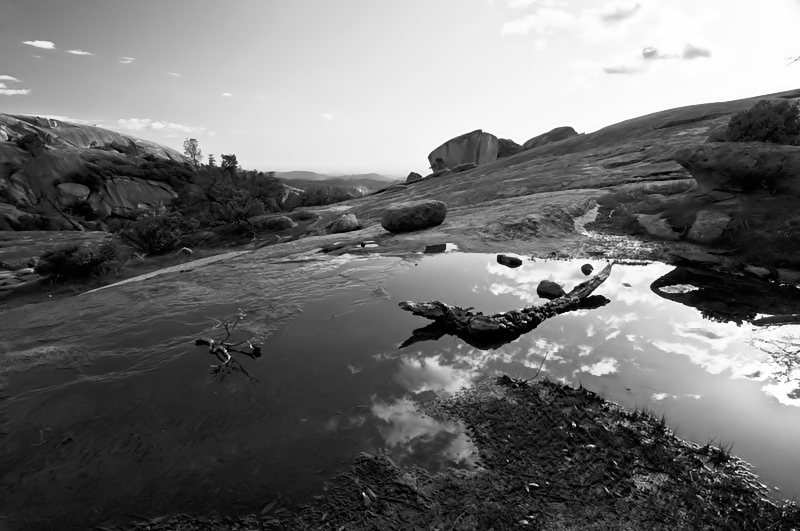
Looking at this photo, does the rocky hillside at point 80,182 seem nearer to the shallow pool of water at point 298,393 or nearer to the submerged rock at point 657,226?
the shallow pool of water at point 298,393

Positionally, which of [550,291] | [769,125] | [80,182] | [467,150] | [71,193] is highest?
[467,150]

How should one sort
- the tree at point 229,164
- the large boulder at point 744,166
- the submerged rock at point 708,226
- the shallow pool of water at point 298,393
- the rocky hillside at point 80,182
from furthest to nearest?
the rocky hillside at point 80,182 < the tree at point 229,164 < the submerged rock at point 708,226 < the large boulder at point 744,166 < the shallow pool of water at point 298,393

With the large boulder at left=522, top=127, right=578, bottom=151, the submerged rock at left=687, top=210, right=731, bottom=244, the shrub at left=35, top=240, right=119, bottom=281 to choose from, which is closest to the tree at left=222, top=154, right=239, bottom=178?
the shrub at left=35, top=240, right=119, bottom=281

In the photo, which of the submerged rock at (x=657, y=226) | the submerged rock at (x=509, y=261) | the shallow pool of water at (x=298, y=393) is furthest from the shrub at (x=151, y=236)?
the submerged rock at (x=657, y=226)

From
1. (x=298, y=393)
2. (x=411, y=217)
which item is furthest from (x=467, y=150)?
(x=298, y=393)

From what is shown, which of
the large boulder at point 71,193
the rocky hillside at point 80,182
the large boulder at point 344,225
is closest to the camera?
the large boulder at point 344,225

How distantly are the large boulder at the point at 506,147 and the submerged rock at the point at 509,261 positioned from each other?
5204 cm

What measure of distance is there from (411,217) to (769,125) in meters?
16.2

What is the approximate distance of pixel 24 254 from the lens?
24.0m

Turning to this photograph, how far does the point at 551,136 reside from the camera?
186 ft

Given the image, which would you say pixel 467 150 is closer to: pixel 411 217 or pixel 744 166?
pixel 411 217

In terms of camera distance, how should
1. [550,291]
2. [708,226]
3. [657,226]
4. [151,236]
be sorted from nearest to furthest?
1. [550,291]
2. [708,226]
3. [657,226]
4. [151,236]

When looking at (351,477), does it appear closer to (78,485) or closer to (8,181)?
(78,485)

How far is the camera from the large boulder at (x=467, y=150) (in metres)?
59.9
